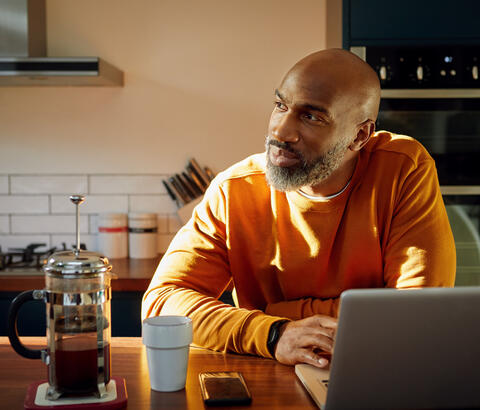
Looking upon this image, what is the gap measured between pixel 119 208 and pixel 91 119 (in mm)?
472

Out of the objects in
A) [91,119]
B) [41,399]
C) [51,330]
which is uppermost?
[91,119]

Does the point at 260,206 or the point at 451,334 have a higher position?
the point at 260,206

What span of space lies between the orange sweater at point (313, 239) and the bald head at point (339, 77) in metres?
0.19

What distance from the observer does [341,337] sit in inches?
35.4

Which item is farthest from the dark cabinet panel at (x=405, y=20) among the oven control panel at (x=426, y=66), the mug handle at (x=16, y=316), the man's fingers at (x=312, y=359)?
the mug handle at (x=16, y=316)

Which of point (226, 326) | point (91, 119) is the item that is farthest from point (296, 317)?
point (91, 119)

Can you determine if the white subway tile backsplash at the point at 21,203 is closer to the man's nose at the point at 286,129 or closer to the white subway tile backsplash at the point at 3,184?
the white subway tile backsplash at the point at 3,184

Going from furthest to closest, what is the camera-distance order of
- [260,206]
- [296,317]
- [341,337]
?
[260,206]
[296,317]
[341,337]

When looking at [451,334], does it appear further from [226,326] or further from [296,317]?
[296,317]

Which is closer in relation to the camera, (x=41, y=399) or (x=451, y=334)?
(x=451, y=334)

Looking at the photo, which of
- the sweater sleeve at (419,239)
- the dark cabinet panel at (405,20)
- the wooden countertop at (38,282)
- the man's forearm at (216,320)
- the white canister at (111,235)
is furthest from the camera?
the white canister at (111,235)

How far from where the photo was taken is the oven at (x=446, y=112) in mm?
2613

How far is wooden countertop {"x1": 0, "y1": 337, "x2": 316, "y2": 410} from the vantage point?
1.04m

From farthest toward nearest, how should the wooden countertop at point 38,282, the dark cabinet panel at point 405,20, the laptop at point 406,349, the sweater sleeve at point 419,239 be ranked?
the dark cabinet panel at point 405,20 → the wooden countertop at point 38,282 → the sweater sleeve at point 419,239 → the laptop at point 406,349
